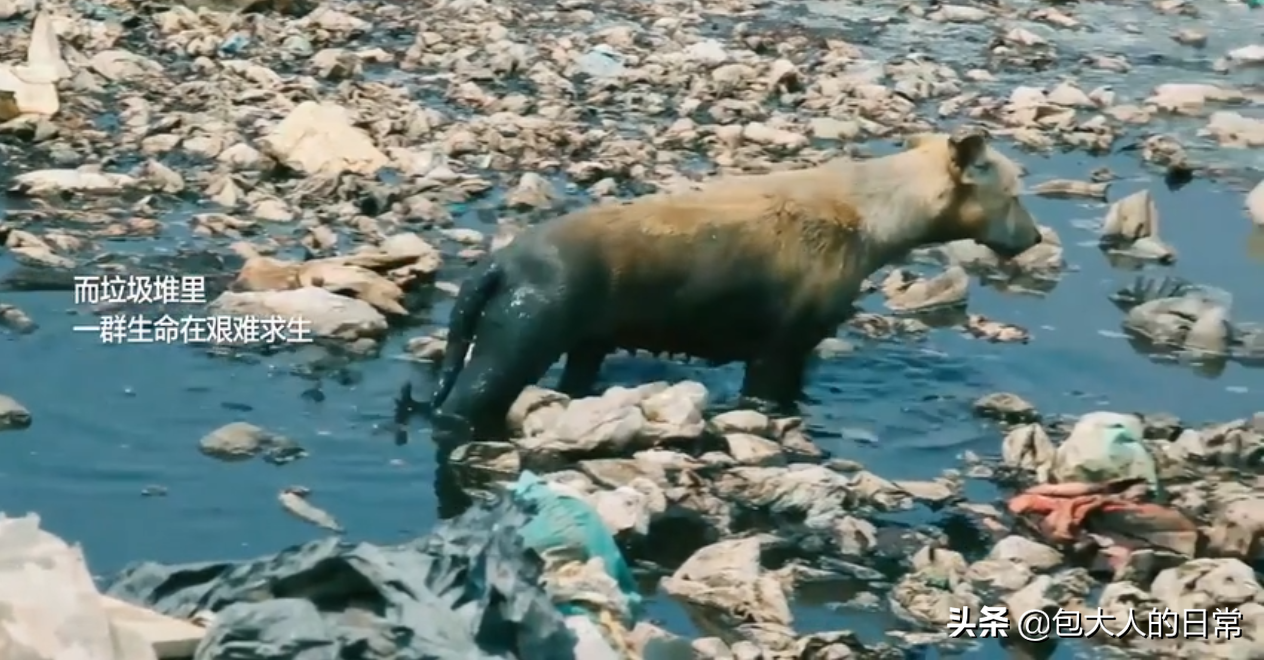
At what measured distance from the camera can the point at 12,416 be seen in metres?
5.88

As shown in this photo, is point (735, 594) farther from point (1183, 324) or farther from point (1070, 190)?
point (1070, 190)

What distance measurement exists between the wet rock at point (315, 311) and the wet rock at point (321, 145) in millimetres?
2120

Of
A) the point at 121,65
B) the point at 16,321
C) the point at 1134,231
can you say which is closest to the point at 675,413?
the point at 16,321

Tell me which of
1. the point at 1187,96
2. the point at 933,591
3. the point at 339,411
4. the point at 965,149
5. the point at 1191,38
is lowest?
the point at 1191,38

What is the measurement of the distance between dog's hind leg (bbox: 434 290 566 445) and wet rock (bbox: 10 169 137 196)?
3055mm

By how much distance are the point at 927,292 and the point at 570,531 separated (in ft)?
11.9

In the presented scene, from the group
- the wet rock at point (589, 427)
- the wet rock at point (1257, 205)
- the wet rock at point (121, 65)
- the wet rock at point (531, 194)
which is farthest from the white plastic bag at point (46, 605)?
the wet rock at point (121, 65)

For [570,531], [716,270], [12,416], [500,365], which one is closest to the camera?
[570,531]

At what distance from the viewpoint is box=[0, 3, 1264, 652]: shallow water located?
5.35 metres

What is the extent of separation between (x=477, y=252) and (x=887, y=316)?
174cm

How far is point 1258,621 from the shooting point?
15.6ft

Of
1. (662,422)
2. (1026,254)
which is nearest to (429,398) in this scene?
(662,422)

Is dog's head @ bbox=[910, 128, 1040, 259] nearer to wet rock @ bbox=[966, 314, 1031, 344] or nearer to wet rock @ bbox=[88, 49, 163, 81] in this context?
wet rock @ bbox=[966, 314, 1031, 344]

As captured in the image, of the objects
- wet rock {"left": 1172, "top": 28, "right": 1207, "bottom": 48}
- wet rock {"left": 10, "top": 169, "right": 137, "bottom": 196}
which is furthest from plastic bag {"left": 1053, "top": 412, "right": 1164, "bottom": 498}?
wet rock {"left": 1172, "top": 28, "right": 1207, "bottom": 48}
